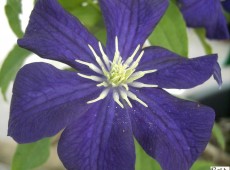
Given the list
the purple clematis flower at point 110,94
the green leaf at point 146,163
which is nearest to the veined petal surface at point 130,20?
the purple clematis flower at point 110,94

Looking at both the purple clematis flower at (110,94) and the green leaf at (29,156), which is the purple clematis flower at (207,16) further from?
the green leaf at (29,156)

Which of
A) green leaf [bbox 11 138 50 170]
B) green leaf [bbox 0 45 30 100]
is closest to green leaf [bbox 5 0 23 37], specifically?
green leaf [bbox 0 45 30 100]

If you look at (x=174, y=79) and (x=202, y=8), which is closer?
(x=174, y=79)

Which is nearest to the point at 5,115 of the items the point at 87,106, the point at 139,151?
the point at 139,151

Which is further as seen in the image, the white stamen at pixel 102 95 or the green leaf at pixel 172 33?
the green leaf at pixel 172 33

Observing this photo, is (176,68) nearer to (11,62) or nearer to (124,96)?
(124,96)

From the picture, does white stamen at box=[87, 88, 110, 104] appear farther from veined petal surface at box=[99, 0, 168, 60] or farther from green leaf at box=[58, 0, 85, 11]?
green leaf at box=[58, 0, 85, 11]

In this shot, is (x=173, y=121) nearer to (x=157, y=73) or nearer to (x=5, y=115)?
(x=157, y=73)

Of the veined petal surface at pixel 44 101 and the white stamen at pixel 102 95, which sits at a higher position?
the veined petal surface at pixel 44 101
